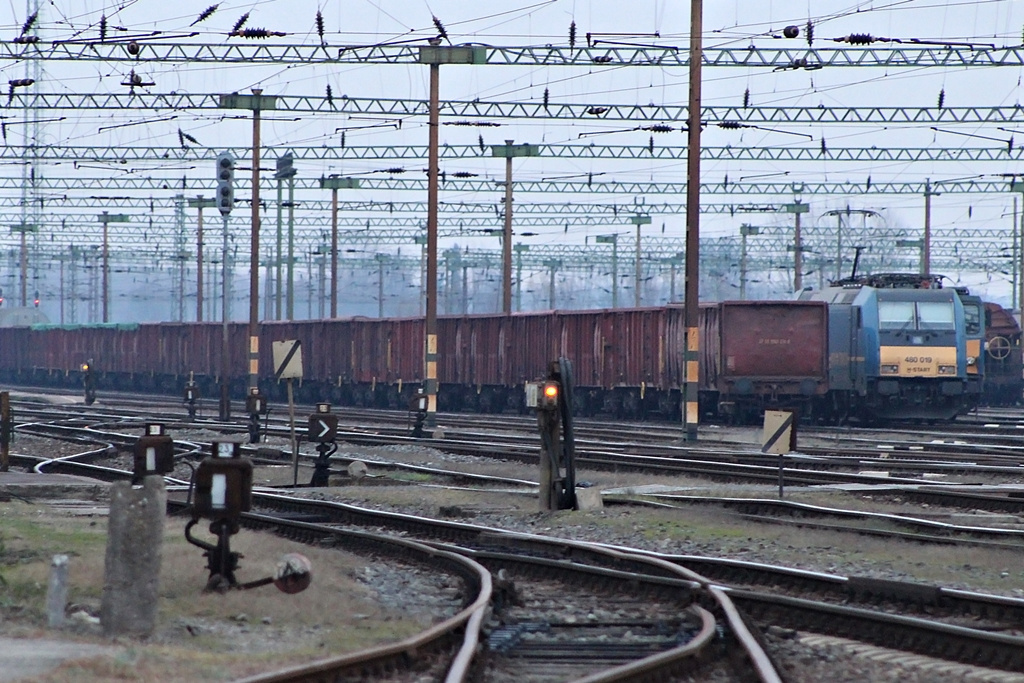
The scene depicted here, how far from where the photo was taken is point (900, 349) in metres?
31.5

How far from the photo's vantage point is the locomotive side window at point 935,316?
31891mm

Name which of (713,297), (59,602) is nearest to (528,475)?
(59,602)

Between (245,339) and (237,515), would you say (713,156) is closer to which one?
(245,339)

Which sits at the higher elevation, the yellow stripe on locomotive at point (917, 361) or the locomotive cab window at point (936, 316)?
the locomotive cab window at point (936, 316)

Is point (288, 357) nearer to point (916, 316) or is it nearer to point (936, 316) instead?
point (916, 316)

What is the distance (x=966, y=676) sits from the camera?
7180 mm

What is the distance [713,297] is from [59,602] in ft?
495

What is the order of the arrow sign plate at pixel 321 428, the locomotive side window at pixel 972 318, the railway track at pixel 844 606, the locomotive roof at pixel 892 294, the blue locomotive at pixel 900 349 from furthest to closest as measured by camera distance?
1. the locomotive side window at pixel 972 318
2. the locomotive roof at pixel 892 294
3. the blue locomotive at pixel 900 349
4. the arrow sign plate at pixel 321 428
5. the railway track at pixel 844 606

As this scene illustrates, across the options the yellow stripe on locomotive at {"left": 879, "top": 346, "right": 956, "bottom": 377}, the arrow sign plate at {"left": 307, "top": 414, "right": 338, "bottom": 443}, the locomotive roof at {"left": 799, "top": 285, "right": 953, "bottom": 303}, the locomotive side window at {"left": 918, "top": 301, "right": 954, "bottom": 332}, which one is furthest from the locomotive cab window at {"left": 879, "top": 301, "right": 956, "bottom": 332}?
the arrow sign plate at {"left": 307, "top": 414, "right": 338, "bottom": 443}

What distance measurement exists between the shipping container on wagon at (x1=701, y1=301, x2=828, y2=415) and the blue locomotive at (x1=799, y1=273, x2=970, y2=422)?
55 centimetres

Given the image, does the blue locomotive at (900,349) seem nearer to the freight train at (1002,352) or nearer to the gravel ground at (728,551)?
the freight train at (1002,352)

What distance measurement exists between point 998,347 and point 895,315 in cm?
1433

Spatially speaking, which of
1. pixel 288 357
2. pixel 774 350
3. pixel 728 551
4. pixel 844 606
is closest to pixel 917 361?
pixel 774 350

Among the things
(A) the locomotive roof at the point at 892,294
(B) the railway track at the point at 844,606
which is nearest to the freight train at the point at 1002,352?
(A) the locomotive roof at the point at 892,294
